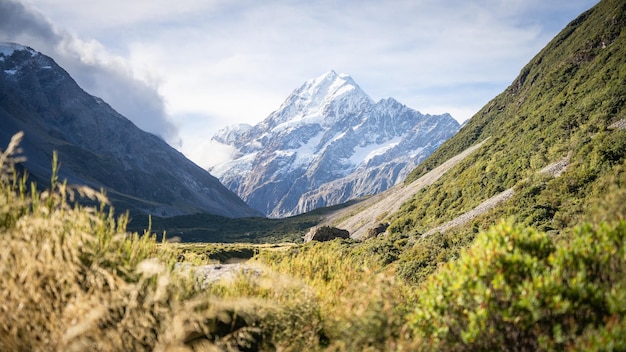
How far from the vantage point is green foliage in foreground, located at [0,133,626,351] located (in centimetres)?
484

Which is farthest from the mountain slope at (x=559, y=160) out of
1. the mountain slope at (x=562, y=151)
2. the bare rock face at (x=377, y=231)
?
the bare rock face at (x=377, y=231)

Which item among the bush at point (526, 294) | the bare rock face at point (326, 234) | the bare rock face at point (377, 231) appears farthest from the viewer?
the bare rock face at point (326, 234)

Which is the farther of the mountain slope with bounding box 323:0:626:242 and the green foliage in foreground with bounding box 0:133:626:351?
the mountain slope with bounding box 323:0:626:242

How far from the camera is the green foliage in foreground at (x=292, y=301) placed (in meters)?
4.84

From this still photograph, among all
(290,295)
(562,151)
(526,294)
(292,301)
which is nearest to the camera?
(526,294)

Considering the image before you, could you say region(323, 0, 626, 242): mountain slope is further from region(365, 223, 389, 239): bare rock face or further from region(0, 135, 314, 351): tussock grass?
region(0, 135, 314, 351): tussock grass

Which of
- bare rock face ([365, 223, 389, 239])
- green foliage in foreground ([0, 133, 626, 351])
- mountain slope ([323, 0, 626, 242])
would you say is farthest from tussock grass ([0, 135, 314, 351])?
bare rock face ([365, 223, 389, 239])

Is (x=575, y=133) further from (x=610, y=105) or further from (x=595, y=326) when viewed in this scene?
(x=595, y=326)

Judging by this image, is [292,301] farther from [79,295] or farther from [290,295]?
[79,295]

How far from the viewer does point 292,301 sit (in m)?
7.11

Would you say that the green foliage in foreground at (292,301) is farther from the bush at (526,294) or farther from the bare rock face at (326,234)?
the bare rock face at (326,234)

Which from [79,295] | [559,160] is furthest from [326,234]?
[79,295]

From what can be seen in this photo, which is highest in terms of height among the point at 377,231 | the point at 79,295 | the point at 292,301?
the point at 79,295

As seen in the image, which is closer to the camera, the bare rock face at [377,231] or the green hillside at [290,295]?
the green hillside at [290,295]
